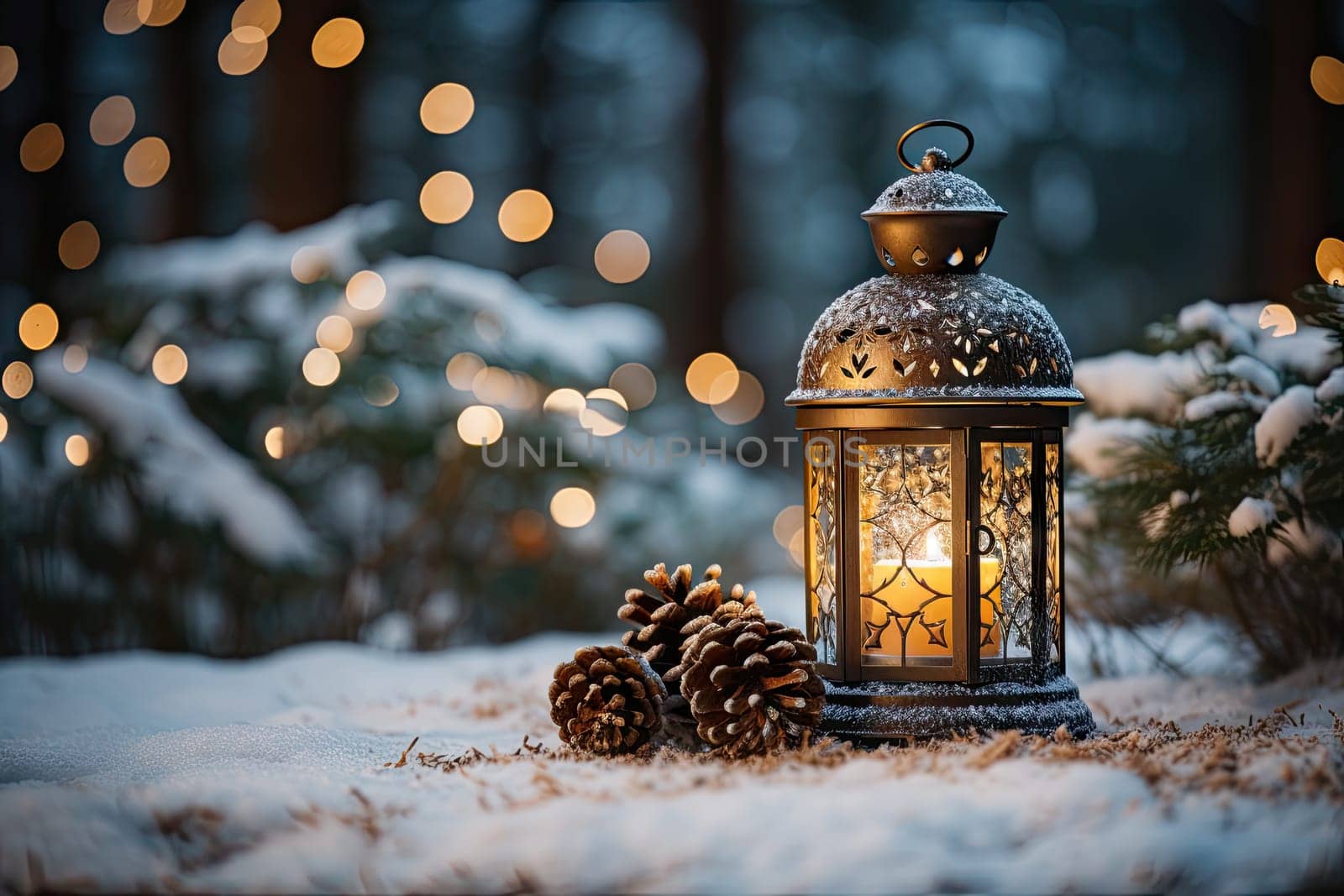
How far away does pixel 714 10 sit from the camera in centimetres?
476

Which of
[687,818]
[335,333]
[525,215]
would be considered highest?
[525,215]

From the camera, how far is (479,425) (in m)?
3.69

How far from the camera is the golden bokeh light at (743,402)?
4.67 meters

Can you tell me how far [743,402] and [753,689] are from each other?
2735 mm

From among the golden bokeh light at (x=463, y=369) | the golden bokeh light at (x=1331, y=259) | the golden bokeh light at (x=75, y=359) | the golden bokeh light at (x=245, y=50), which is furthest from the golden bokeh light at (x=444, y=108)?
the golden bokeh light at (x=1331, y=259)

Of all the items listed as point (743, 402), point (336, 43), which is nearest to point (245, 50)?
point (336, 43)

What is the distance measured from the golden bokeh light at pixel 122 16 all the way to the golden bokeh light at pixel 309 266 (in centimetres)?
103

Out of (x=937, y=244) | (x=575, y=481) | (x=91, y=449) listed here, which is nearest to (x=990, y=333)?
(x=937, y=244)

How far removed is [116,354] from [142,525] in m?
0.50

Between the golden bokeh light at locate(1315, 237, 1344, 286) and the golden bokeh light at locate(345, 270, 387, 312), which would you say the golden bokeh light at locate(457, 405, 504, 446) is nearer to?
the golden bokeh light at locate(345, 270, 387, 312)

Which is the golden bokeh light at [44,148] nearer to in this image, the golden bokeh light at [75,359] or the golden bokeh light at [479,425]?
the golden bokeh light at [75,359]

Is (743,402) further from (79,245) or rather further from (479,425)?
(79,245)

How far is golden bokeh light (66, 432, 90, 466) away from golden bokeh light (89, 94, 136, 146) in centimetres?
117

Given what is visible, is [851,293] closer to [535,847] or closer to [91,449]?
[535,847]
